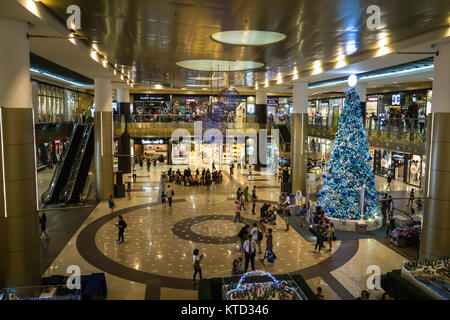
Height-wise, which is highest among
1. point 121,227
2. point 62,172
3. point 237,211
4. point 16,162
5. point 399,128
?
point 399,128

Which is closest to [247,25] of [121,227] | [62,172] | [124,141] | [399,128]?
[121,227]

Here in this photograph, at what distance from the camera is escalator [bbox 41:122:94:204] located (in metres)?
18.4

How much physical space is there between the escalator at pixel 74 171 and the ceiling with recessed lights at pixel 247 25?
27.2 feet

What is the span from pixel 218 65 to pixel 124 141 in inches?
600

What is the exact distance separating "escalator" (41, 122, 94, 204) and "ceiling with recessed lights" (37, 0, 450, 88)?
27.2 ft

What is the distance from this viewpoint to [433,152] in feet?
31.0

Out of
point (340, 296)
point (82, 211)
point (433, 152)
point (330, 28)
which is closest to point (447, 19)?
point (330, 28)

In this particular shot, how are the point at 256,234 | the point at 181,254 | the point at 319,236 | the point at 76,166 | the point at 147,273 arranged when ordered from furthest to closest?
1. the point at 76,166
2. the point at 256,234
3. the point at 319,236
4. the point at 181,254
5. the point at 147,273

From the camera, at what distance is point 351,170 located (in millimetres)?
14789

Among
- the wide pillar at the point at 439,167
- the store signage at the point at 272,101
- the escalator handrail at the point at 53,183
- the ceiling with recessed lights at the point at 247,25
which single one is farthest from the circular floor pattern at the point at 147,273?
the store signage at the point at 272,101

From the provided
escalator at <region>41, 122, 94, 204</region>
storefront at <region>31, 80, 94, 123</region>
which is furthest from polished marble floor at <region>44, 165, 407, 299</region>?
storefront at <region>31, 80, 94, 123</region>

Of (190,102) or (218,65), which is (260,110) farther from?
(218,65)
